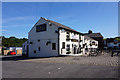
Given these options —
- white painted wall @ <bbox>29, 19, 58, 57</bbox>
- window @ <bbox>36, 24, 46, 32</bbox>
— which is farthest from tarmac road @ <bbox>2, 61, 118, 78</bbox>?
window @ <bbox>36, 24, 46, 32</bbox>

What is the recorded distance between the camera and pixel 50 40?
778 inches

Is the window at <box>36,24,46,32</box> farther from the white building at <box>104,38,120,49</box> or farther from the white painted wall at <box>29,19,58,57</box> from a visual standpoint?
the white building at <box>104,38,120,49</box>

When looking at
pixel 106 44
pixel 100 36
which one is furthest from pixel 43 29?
pixel 106 44

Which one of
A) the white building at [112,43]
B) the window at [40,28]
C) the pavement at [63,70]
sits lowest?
the pavement at [63,70]

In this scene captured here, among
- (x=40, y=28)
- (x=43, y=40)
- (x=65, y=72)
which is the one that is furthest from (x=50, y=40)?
(x=65, y=72)

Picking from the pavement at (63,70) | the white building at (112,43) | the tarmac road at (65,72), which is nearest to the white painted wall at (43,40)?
the pavement at (63,70)

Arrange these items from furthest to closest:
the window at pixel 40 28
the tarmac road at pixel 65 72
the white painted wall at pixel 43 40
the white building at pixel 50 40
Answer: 1. the window at pixel 40 28
2. the white painted wall at pixel 43 40
3. the white building at pixel 50 40
4. the tarmac road at pixel 65 72

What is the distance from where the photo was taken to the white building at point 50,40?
18953mm

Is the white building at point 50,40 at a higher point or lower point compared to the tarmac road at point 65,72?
higher

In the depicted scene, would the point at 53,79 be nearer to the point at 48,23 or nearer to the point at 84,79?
the point at 84,79

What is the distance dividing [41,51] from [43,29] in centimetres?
518

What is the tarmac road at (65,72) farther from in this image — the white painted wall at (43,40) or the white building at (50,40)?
the white painted wall at (43,40)

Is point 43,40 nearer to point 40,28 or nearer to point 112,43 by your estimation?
point 40,28

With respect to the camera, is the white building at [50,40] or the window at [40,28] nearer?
the white building at [50,40]
